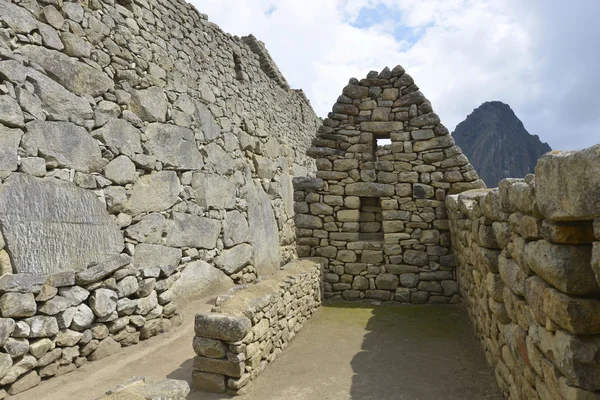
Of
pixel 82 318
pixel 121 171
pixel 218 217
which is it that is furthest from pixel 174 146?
pixel 82 318

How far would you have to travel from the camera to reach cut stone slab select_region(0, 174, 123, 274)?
448cm

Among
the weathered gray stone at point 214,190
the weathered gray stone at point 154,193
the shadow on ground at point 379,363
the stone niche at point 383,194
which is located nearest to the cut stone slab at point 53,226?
the weathered gray stone at point 154,193

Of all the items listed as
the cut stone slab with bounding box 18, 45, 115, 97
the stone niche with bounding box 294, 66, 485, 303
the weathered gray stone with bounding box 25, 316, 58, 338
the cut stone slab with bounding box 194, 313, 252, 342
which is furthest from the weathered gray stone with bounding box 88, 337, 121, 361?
the stone niche with bounding box 294, 66, 485, 303

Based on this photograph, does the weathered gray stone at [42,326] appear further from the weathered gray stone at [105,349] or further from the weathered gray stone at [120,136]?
the weathered gray stone at [120,136]

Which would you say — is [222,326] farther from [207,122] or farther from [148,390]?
[207,122]

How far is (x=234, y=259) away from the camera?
336 inches

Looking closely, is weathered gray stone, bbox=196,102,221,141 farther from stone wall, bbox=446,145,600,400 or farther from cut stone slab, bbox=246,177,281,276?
stone wall, bbox=446,145,600,400

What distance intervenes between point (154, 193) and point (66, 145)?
1625mm

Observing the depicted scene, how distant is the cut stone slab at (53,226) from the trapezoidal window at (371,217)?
14.8 feet

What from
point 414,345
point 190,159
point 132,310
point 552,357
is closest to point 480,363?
point 414,345

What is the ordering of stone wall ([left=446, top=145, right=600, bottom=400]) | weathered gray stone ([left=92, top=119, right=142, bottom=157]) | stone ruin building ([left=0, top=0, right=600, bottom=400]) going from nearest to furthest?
stone wall ([left=446, top=145, right=600, bottom=400])
stone ruin building ([left=0, top=0, right=600, bottom=400])
weathered gray stone ([left=92, top=119, right=142, bottom=157])

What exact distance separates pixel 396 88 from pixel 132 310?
244 inches

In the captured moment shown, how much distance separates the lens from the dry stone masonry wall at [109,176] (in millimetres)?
4523

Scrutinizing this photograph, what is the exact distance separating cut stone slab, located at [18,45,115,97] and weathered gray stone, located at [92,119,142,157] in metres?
0.50
